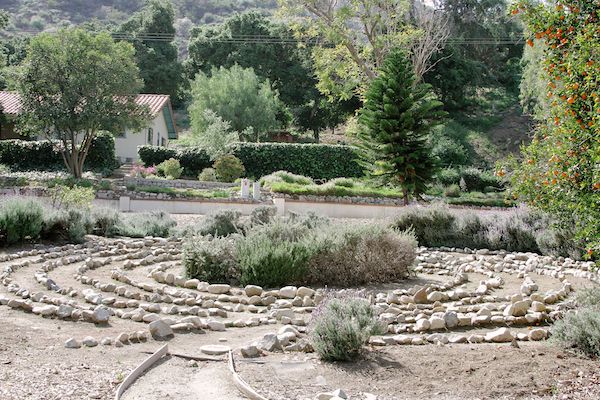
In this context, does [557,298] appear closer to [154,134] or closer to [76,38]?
[76,38]

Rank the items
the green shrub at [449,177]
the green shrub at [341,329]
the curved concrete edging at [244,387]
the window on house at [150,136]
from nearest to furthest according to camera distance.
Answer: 1. the curved concrete edging at [244,387]
2. the green shrub at [341,329]
3. the green shrub at [449,177]
4. the window on house at [150,136]

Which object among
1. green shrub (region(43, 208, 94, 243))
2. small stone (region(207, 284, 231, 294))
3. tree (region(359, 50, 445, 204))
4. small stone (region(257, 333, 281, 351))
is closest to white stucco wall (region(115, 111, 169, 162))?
tree (region(359, 50, 445, 204))

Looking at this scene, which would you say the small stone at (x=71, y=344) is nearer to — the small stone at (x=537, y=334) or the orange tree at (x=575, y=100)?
the small stone at (x=537, y=334)

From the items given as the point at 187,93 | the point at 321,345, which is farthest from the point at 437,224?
the point at 187,93

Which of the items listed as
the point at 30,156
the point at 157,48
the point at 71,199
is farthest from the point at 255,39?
the point at 71,199

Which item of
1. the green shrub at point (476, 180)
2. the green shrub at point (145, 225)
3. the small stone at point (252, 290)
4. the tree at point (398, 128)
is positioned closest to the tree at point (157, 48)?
the green shrub at point (476, 180)

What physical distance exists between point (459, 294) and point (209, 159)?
24.5 meters

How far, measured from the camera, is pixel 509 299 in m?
8.48

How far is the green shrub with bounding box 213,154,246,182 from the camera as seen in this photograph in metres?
29.8

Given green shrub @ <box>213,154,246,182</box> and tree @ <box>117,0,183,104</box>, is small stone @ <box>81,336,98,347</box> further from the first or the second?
tree @ <box>117,0,183,104</box>

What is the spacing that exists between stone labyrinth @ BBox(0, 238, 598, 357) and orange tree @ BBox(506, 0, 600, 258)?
1.27 m

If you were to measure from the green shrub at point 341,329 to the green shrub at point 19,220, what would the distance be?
8.52 metres

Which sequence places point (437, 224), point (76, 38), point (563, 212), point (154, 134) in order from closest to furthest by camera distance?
point (563, 212) < point (437, 224) < point (76, 38) < point (154, 134)

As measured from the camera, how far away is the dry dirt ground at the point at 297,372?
4828mm
